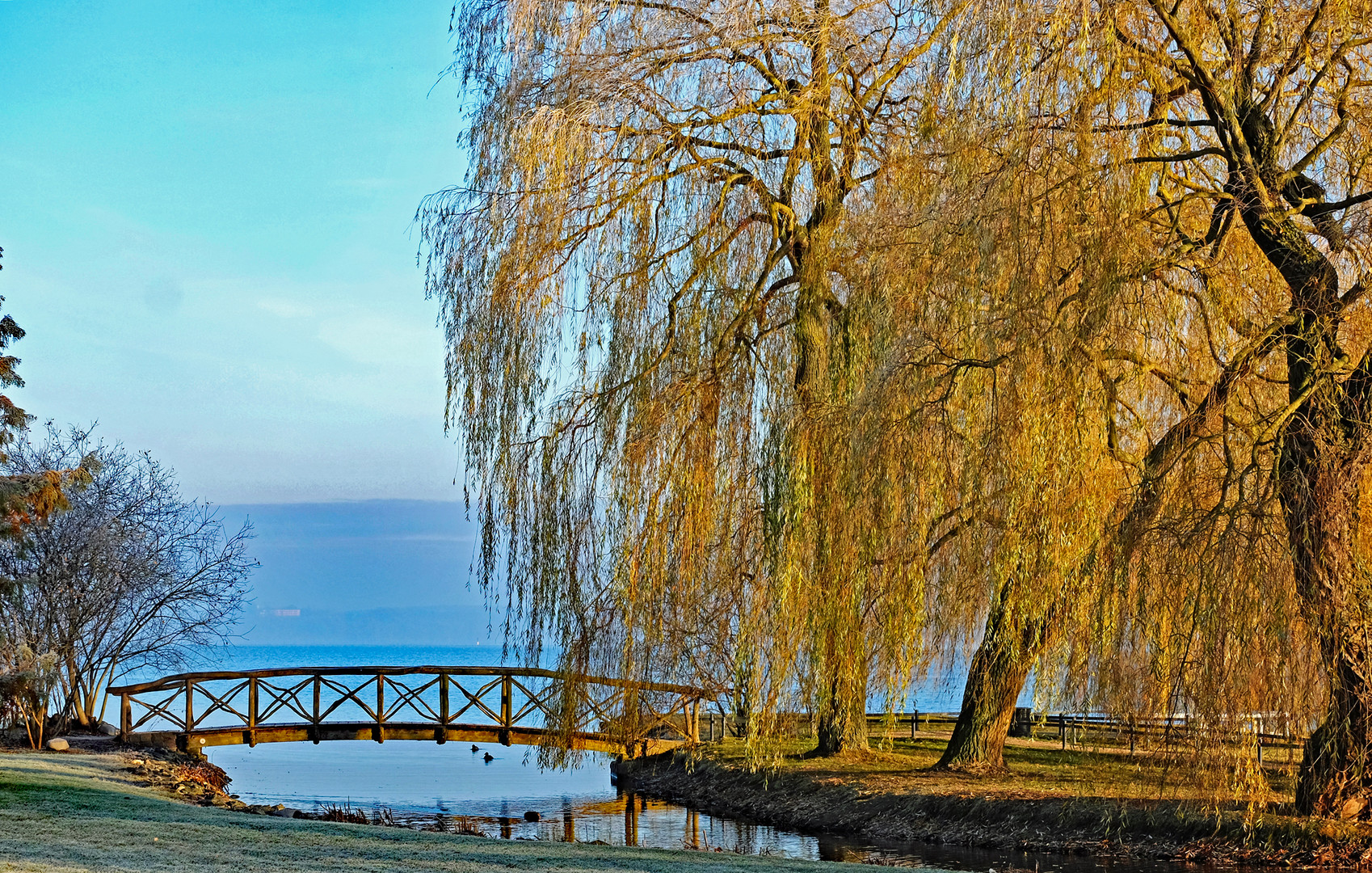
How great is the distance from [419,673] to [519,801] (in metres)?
2.38

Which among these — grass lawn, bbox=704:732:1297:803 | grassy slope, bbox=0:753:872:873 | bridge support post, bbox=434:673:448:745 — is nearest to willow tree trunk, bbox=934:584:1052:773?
grass lawn, bbox=704:732:1297:803

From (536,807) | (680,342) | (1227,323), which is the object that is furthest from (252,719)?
(1227,323)

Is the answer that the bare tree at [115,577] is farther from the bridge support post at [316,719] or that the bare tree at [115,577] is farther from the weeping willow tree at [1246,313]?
the weeping willow tree at [1246,313]

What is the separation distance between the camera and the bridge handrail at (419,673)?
34.6 feet

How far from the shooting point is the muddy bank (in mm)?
8195

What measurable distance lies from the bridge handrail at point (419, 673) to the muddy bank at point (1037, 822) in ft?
5.38

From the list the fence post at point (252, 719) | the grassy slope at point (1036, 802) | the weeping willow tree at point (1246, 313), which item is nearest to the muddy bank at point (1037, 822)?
the grassy slope at point (1036, 802)

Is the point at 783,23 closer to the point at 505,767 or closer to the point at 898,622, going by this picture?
the point at 898,622

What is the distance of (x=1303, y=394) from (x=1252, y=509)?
0.79 meters

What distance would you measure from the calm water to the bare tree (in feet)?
3.09

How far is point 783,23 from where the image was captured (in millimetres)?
10633

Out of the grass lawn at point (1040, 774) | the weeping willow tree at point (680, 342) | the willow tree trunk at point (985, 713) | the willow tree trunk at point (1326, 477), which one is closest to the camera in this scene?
the willow tree trunk at point (1326, 477)

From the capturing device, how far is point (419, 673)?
57.7 feet

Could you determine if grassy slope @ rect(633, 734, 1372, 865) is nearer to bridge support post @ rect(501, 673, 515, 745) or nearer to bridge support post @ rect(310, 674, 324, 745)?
bridge support post @ rect(501, 673, 515, 745)
